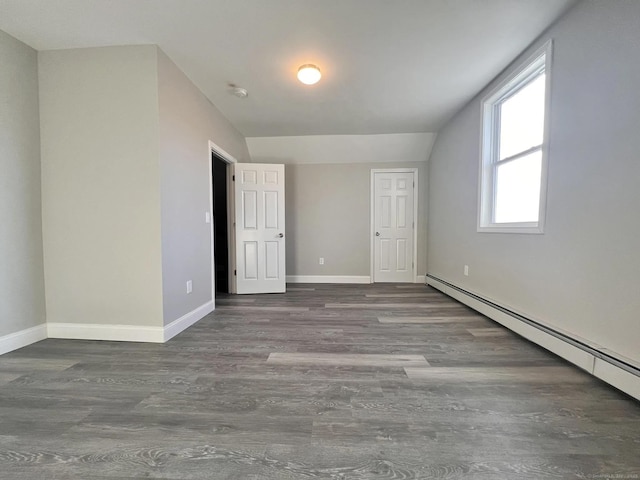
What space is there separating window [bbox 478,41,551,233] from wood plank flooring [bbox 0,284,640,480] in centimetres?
116

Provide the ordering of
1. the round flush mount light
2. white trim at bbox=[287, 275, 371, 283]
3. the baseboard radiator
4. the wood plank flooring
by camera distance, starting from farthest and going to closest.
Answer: white trim at bbox=[287, 275, 371, 283] → the round flush mount light → the baseboard radiator → the wood plank flooring

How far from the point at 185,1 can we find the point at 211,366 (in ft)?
7.96

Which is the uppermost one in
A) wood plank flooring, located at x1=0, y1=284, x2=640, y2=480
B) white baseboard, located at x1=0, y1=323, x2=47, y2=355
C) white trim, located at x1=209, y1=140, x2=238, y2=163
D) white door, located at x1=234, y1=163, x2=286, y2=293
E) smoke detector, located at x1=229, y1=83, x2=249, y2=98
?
smoke detector, located at x1=229, y1=83, x2=249, y2=98

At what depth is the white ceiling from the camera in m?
1.69

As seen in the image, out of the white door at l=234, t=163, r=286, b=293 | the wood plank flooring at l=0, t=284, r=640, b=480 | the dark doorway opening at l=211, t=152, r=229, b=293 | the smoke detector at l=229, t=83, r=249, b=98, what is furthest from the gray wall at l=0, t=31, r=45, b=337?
the dark doorway opening at l=211, t=152, r=229, b=293

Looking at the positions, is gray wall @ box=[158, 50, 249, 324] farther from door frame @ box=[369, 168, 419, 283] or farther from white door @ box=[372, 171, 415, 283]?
white door @ box=[372, 171, 415, 283]

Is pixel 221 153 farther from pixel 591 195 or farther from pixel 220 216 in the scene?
pixel 591 195

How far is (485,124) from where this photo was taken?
274cm

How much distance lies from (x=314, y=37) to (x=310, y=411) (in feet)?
8.35

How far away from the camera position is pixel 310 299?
343 cm

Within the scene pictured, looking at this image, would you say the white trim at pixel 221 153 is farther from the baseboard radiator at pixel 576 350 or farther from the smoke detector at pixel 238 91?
the baseboard radiator at pixel 576 350

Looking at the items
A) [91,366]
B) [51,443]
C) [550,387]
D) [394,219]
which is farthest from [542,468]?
[394,219]

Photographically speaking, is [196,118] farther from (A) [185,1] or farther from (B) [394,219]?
(B) [394,219]

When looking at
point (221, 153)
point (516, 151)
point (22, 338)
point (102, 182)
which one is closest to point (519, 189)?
point (516, 151)
